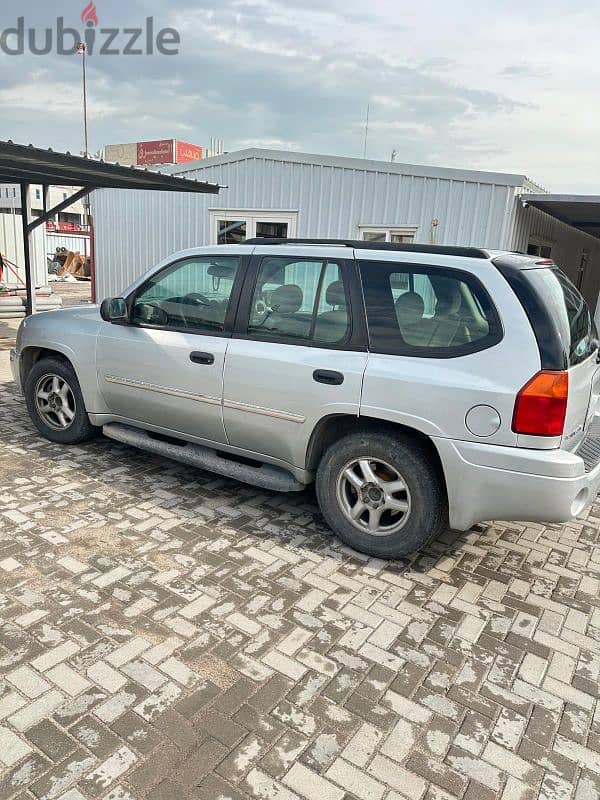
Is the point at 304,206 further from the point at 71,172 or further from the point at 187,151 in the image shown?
the point at 187,151

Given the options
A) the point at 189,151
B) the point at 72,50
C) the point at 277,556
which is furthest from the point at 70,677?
the point at 189,151

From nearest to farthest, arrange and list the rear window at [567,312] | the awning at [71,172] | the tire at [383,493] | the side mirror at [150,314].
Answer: the rear window at [567,312] < the tire at [383,493] < the side mirror at [150,314] < the awning at [71,172]

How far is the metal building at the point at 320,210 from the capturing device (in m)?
9.02

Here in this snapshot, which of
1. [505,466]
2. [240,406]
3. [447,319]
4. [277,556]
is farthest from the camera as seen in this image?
[240,406]

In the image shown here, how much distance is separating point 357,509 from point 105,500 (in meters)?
1.83

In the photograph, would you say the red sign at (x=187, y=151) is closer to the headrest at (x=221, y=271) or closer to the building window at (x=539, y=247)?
the building window at (x=539, y=247)

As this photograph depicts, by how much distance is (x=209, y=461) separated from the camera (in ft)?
13.7

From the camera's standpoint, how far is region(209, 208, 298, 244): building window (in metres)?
10.9

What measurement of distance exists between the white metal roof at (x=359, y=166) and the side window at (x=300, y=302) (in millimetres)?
6215

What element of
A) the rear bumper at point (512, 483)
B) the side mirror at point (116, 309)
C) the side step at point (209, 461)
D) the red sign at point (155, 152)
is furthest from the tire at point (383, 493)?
the red sign at point (155, 152)

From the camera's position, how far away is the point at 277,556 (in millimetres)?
3490

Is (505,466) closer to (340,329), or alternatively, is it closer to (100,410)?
(340,329)

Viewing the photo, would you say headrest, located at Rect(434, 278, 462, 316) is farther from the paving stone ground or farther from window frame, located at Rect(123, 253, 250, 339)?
the paving stone ground

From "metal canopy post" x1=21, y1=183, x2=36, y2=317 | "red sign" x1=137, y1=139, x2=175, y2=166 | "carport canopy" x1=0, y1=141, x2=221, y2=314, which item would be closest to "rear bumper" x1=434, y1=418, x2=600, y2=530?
"carport canopy" x1=0, y1=141, x2=221, y2=314
